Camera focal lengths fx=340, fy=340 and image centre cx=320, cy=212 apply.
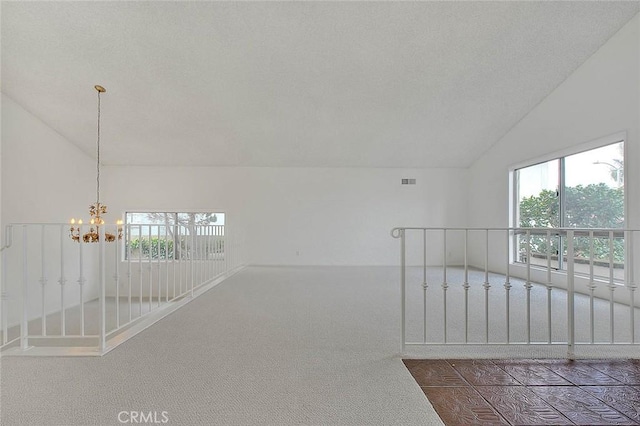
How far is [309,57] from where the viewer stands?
4.59 m

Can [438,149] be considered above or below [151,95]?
below

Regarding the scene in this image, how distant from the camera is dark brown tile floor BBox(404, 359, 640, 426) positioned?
159 cm

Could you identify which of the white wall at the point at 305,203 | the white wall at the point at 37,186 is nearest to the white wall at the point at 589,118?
the white wall at the point at 305,203

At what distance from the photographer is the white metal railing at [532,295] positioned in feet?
7.51

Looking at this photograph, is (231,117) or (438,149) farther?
(438,149)

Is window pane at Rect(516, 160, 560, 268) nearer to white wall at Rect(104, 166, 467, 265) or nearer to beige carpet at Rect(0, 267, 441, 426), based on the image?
white wall at Rect(104, 166, 467, 265)

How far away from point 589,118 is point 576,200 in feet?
3.84

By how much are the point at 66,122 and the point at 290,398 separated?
6.58m

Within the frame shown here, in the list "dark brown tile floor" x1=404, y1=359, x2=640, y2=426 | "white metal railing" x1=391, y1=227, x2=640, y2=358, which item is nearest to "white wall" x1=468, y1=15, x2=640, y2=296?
"white metal railing" x1=391, y1=227, x2=640, y2=358

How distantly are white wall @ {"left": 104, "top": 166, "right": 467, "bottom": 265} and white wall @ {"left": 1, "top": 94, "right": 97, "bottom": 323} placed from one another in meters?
1.02

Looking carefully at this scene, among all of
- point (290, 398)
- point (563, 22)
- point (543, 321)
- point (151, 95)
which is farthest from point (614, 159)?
point (151, 95)

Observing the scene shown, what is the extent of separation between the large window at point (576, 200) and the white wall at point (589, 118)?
0.73 feet

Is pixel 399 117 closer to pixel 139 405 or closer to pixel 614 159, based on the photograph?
pixel 614 159

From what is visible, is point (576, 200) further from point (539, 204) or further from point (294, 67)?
point (294, 67)
